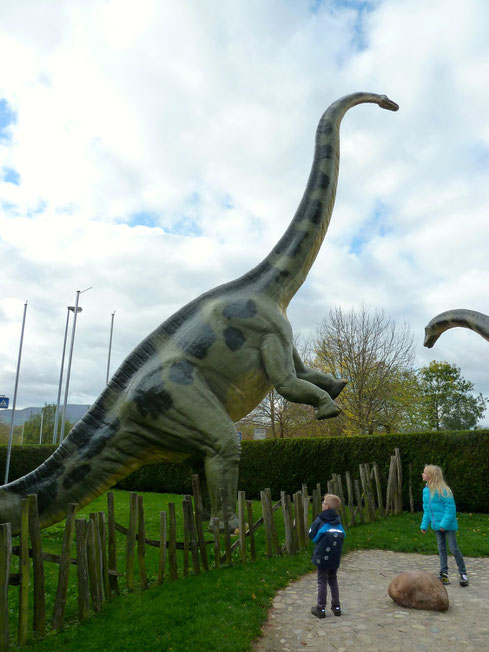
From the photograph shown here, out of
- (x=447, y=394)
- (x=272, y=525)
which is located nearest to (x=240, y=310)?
(x=272, y=525)

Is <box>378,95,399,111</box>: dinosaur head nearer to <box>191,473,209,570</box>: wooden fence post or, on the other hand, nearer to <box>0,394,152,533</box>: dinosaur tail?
<box>0,394,152,533</box>: dinosaur tail

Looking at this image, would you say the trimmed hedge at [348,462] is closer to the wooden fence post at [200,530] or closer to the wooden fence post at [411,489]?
the wooden fence post at [411,489]

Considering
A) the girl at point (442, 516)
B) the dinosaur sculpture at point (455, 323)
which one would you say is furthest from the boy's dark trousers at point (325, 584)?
the dinosaur sculpture at point (455, 323)

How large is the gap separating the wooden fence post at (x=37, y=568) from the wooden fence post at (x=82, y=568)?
0.36m

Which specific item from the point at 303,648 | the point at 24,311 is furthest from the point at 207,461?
the point at 24,311

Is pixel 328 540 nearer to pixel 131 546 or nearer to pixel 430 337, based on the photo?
A: pixel 131 546

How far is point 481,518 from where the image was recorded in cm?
1087

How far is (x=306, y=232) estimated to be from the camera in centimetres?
696

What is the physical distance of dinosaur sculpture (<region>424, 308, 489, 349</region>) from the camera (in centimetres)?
682

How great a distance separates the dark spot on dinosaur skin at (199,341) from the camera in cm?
608

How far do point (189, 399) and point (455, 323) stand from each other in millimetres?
4159

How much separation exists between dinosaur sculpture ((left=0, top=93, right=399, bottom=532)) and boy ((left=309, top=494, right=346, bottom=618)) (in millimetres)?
1640

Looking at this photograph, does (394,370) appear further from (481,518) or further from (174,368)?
(174,368)

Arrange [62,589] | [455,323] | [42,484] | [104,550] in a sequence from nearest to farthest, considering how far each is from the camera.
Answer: [62,589] < [104,550] < [42,484] < [455,323]
